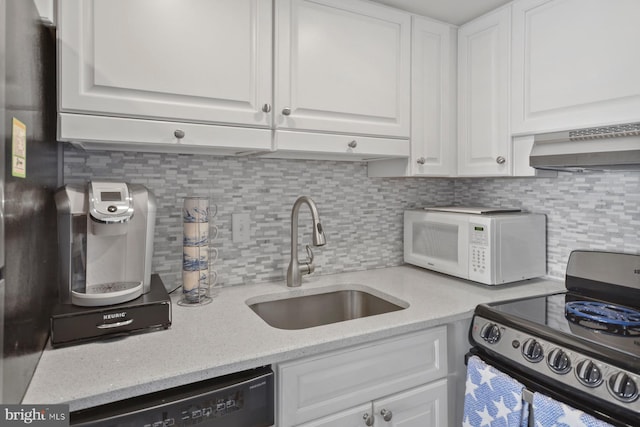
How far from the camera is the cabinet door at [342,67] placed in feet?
4.50

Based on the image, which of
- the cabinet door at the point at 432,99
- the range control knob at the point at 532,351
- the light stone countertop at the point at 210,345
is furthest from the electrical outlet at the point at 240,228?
the range control knob at the point at 532,351

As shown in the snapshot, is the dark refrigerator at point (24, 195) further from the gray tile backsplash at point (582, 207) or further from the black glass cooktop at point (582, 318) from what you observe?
the gray tile backsplash at point (582, 207)

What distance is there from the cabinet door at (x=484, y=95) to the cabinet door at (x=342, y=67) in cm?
33

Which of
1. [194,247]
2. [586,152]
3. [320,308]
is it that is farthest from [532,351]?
[194,247]

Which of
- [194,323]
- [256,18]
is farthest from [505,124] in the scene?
[194,323]

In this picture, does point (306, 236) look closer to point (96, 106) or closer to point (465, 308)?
point (465, 308)

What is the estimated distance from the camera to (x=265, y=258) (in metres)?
1.70

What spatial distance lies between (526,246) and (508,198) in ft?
1.20

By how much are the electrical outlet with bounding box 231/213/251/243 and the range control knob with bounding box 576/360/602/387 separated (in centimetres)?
124

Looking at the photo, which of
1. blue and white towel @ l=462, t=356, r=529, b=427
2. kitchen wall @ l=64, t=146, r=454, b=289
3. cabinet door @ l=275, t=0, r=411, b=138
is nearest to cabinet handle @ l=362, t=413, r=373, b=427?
blue and white towel @ l=462, t=356, r=529, b=427

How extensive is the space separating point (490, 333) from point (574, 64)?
3.39 ft

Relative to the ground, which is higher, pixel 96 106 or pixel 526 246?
pixel 96 106

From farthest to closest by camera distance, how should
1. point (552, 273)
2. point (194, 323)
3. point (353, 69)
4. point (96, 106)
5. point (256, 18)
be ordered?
1. point (552, 273)
2. point (353, 69)
3. point (256, 18)
4. point (194, 323)
5. point (96, 106)

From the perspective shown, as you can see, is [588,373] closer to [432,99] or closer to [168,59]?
[432,99]
